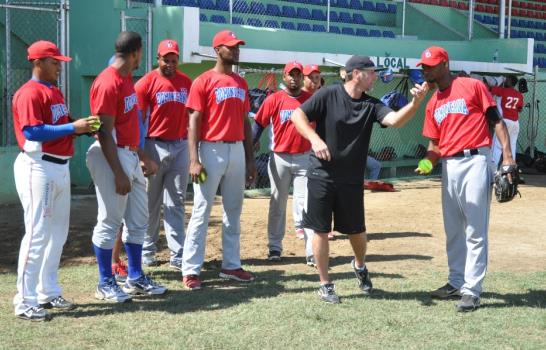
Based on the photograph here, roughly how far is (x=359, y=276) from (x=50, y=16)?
990 centimetres

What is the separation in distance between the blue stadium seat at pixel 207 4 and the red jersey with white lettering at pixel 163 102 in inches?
378

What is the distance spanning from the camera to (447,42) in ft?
62.3

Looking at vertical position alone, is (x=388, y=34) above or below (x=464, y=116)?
above

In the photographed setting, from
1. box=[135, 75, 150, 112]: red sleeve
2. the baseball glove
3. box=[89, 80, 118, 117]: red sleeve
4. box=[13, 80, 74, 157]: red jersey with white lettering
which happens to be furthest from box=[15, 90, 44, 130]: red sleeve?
the baseball glove

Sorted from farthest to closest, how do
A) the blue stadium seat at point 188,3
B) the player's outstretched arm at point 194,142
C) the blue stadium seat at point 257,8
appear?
the blue stadium seat at point 257,8
the blue stadium seat at point 188,3
the player's outstretched arm at point 194,142

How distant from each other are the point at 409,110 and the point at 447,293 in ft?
5.52

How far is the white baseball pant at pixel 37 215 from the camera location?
18.5 feet

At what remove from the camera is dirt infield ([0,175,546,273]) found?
8.02 metres

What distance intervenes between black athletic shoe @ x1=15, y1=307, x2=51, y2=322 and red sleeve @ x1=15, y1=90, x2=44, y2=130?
1357 mm

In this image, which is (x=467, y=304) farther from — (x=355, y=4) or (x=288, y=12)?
(x=355, y=4)

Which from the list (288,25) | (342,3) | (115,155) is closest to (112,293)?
(115,155)

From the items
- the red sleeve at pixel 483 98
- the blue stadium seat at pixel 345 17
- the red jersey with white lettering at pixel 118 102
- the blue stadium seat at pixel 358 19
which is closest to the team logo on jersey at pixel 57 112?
the red jersey with white lettering at pixel 118 102

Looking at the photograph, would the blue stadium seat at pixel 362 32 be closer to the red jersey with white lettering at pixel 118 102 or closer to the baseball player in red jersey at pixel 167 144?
the baseball player in red jersey at pixel 167 144

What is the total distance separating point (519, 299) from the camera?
21.1 feet
